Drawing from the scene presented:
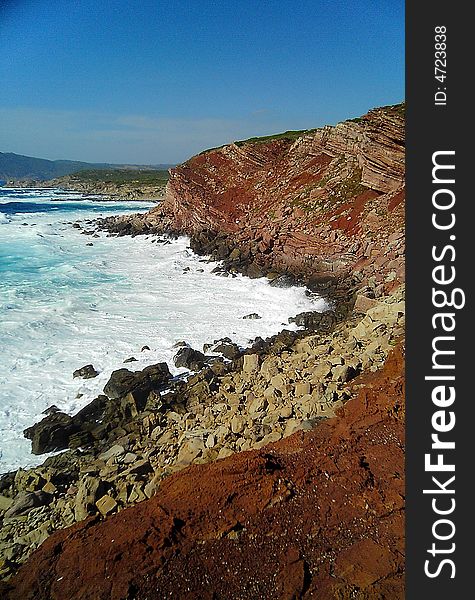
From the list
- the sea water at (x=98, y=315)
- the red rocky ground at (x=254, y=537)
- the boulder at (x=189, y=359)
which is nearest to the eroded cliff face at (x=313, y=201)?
the sea water at (x=98, y=315)

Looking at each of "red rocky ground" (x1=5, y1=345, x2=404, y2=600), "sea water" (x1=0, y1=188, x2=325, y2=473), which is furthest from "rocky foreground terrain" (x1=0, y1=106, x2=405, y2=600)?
"sea water" (x1=0, y1=188, x2=325, y2=473)

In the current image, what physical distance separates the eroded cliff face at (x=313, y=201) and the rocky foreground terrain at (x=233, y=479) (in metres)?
4.68

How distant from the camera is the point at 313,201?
2770cm

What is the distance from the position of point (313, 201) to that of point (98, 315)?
649 inches

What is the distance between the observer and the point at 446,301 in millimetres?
3377

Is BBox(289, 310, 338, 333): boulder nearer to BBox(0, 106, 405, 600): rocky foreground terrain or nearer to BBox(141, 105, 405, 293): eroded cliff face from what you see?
BBox(0, 106, 405, 600): rocky foreground terrain

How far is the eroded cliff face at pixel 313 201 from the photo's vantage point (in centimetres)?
2225

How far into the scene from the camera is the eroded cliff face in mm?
22250

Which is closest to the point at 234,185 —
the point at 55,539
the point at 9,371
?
the point at 9,371

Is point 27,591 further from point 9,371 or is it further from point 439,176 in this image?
point 9,371

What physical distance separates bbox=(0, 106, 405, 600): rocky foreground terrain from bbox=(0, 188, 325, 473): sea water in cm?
100

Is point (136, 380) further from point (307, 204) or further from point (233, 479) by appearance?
point (307, 204)

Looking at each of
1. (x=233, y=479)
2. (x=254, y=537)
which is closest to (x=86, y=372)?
(x=233, y=479)

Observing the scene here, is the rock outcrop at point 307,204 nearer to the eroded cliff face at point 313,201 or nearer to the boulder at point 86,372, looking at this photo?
the eroded cliff face at point 313,201
